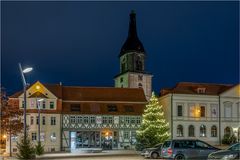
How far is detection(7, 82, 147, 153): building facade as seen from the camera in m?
73.1

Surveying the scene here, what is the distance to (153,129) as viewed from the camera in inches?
2488

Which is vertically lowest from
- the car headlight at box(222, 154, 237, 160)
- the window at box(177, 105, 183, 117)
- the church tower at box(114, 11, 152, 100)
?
the car headlight at box(222, 154, 237, 160)

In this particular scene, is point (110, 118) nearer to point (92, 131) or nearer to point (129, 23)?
point (92, 131)

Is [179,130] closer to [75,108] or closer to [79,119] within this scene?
[79,119]

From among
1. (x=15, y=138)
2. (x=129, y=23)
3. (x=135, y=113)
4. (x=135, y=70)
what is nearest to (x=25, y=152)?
(x=15, y=138)

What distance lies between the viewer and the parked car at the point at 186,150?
32406 millimetres

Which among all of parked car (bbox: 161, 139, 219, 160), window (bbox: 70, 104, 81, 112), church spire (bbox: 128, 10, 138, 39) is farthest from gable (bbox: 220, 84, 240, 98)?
parked car (bbox: 161, 139, 219, 160)

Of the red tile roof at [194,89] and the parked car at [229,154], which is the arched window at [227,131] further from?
the parked car at [229,154]

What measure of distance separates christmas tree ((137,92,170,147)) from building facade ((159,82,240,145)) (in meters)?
9.66

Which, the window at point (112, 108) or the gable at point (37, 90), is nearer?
the gable at point (37, 90)

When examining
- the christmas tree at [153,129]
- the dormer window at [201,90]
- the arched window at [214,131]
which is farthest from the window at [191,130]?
the christmas tree at [153,129]

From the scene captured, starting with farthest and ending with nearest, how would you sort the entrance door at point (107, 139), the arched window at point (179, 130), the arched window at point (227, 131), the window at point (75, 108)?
1. the arched window at point (227, 131)
2. the window at point (75, 108)
3. the entrance door at point (107, 139)
4. the arched window at point (179, 130)

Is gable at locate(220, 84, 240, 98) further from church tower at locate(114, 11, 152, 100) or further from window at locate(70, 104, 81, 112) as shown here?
window at locate(70, 104, 81, 112)

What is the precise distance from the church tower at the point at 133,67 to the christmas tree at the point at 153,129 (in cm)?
2739
